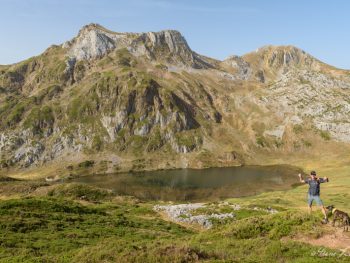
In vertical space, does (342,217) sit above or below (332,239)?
above

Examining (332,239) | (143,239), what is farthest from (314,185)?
(143,239)

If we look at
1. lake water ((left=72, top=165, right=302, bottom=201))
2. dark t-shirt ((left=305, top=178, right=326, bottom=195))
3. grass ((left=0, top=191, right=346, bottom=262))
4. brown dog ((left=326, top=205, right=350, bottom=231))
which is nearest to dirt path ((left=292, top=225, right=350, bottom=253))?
brown dog ((left=326, top=205, right=350, bottom=231))

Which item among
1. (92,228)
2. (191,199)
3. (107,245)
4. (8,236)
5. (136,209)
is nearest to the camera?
(107,245)

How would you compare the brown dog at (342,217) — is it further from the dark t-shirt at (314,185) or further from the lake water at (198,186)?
the lake water at (198,186)

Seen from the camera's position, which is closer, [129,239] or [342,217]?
[342,217]

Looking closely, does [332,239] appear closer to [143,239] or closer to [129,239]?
[143,239]

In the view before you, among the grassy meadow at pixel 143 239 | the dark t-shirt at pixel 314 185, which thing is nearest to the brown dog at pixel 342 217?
the grassy meadow at pixel 143 239

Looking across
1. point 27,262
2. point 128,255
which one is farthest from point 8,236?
point 128,255

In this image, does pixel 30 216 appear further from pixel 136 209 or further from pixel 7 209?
pixel 136 209

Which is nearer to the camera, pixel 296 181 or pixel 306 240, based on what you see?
pixel 306 240

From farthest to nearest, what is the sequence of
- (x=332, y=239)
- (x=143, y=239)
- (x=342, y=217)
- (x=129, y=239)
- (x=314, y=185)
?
(x=143, y=239)
(x=129, y=239)
(x=314, y=185)
(x=342, y=217)
(x=332, y=239)

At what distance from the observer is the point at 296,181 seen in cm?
17700

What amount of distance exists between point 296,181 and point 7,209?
15321 cm

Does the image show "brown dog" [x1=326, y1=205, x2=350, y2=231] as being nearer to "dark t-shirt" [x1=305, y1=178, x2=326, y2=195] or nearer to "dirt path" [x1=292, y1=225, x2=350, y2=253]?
"dirt path" [x1=292, y1=225, x2=350, y2=253]
